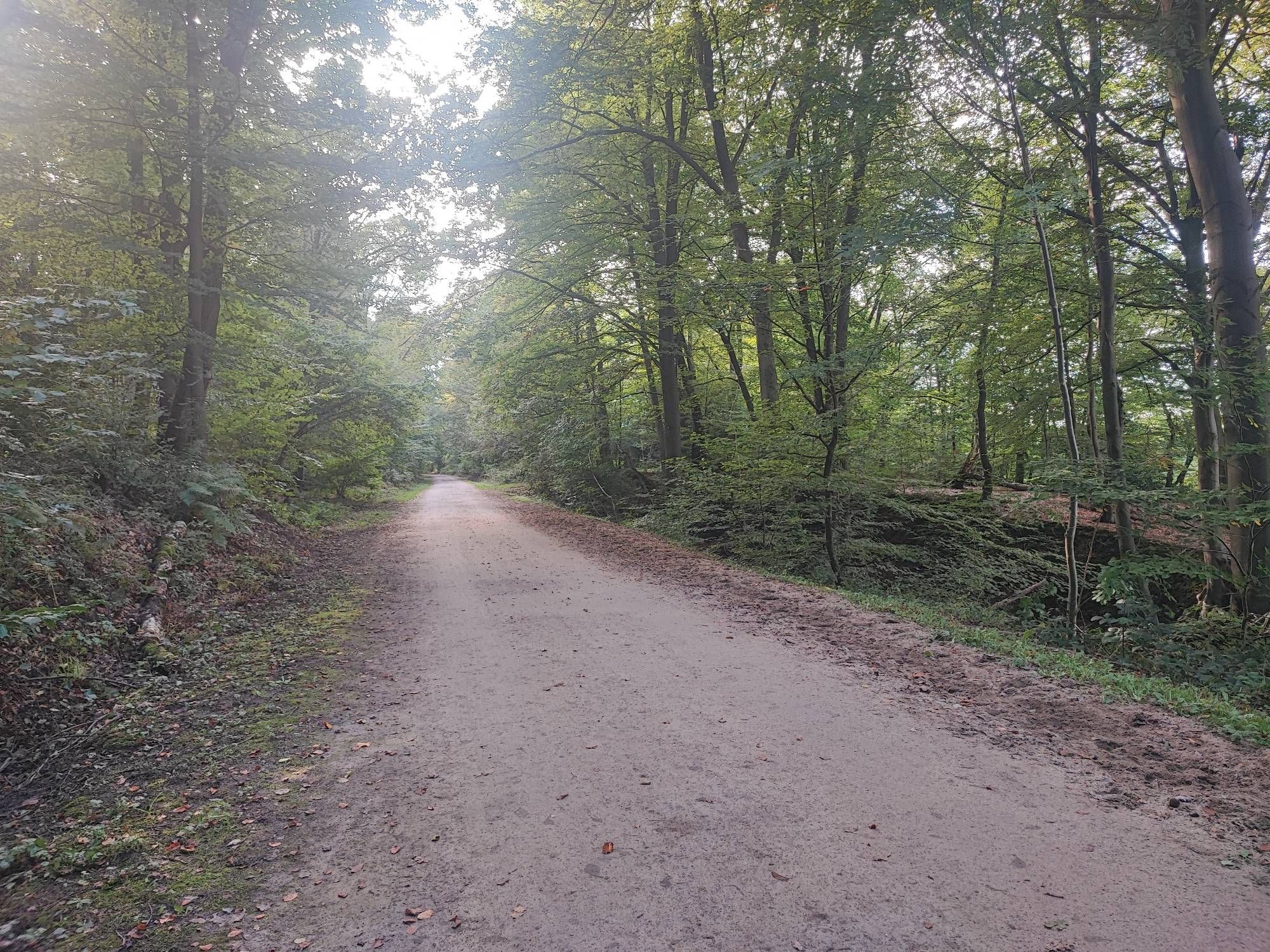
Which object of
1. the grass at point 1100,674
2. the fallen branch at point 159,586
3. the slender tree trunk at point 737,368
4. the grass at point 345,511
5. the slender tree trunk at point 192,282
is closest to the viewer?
the grass at point 1100,674

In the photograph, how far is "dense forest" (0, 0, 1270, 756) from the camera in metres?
6.66

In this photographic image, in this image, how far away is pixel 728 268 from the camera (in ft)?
36.5

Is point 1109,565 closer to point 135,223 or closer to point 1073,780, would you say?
point 1073,780

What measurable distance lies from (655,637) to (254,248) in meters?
10.0

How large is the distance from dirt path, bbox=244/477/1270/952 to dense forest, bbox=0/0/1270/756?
223cm

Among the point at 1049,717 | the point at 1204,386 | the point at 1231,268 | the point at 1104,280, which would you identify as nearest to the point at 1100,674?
the point at 1049,717

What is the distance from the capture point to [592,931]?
2.44 m

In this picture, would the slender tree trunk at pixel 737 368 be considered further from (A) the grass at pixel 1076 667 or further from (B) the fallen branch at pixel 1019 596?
(A) the grass at pixel 1076 667

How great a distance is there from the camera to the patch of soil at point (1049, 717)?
3193 mm

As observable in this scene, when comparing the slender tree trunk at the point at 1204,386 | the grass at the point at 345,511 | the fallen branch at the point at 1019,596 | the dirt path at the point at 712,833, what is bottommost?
the fallen branch at the point at 1019,596

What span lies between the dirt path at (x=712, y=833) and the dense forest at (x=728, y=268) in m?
2.23

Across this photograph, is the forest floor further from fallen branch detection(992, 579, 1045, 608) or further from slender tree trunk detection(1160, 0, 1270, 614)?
fallen branch detection(992, 579, 1045, 608)

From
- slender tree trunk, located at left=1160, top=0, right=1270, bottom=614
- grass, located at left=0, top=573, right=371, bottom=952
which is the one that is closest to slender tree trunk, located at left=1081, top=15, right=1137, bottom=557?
slender tree trunk, located at left=1160, top=0, right=1270, bottom=614

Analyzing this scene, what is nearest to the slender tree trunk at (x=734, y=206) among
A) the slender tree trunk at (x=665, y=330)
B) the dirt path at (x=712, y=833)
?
the slender tree trunk at (x=665, y=330)
